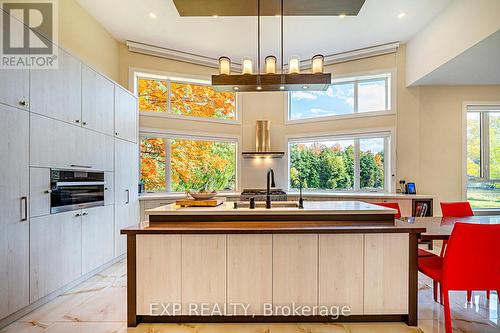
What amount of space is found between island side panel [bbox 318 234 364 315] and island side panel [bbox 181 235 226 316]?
0.84 meters

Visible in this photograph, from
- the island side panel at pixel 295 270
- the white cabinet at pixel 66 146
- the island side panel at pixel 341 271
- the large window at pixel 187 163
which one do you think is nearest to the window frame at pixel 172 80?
the large window at pixel 187 163

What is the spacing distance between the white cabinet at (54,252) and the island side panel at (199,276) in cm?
143

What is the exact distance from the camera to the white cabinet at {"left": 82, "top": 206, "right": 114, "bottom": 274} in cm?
310

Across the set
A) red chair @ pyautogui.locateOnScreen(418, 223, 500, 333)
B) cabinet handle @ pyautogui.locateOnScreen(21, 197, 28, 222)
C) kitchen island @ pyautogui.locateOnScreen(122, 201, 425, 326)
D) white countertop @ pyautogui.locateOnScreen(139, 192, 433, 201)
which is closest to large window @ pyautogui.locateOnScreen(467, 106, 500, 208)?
white countertop @ pyautogui.locateOnScreen(139, 192, 433, 201)

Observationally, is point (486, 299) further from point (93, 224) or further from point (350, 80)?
point (93, 224)

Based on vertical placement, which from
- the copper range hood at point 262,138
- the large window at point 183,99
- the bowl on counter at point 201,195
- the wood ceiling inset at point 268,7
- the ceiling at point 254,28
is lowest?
the bowl on counter at point 201,195

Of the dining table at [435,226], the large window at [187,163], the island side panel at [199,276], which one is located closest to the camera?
the dining table at [435,226]

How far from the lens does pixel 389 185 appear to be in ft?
15.8

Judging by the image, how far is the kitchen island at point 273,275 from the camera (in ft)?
7.27

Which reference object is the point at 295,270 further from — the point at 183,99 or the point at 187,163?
the point at 183,99

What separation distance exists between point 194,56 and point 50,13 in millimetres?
2270

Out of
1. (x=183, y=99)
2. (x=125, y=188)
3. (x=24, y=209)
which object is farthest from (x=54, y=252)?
(x=183, y=99)

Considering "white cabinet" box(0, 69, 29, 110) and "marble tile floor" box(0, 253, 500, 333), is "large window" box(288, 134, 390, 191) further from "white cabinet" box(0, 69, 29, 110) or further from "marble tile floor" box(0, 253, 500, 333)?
"white cabinet" box(0, 69, 29, 110)

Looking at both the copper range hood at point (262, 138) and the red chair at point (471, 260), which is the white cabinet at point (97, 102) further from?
the red chair at point (471, 260)
